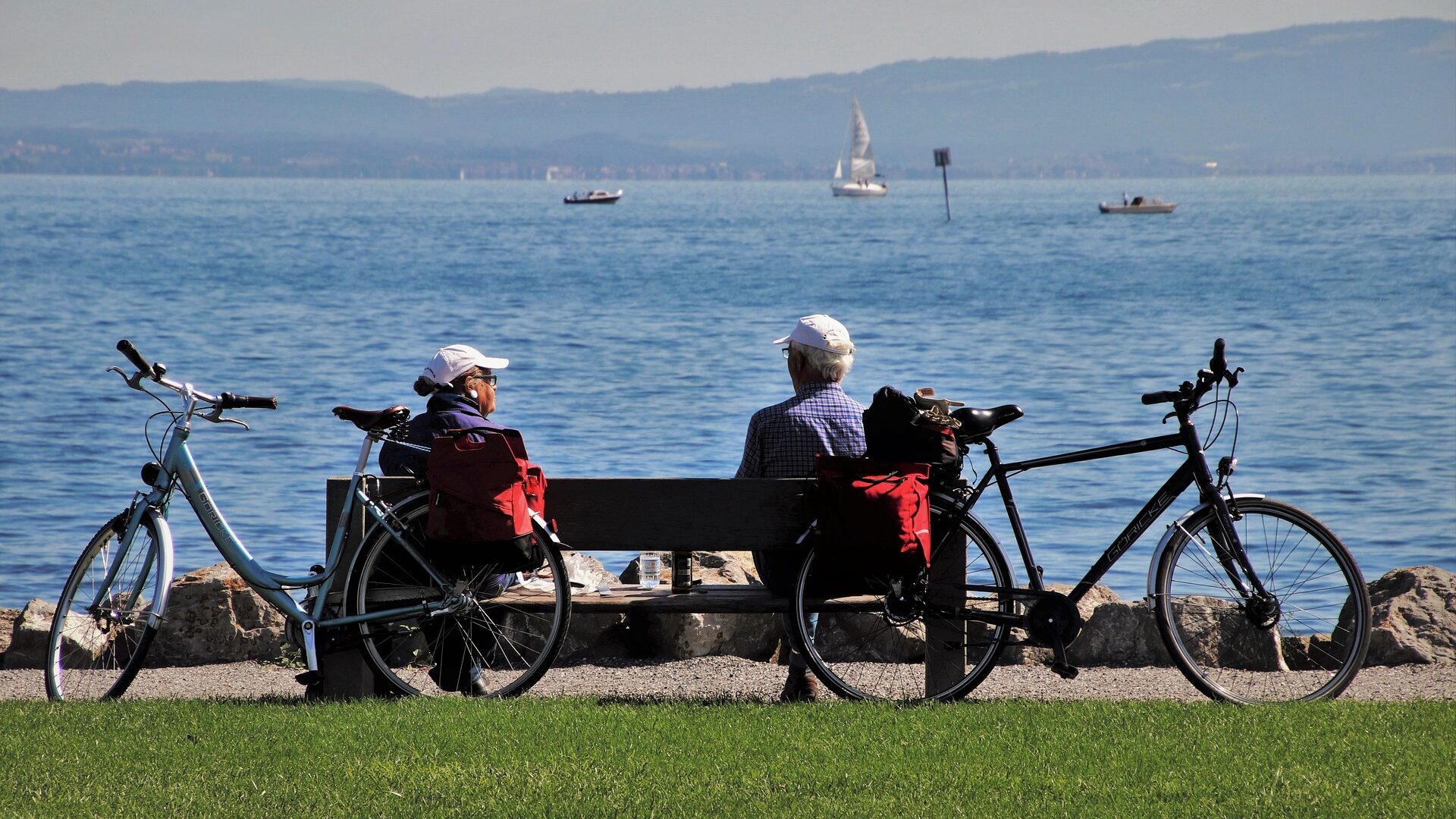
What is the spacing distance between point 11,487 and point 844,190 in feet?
485

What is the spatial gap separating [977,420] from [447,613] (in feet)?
6.20

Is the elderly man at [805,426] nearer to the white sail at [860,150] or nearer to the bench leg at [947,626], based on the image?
the bench leg at [947,626]

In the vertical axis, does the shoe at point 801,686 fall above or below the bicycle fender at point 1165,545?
below

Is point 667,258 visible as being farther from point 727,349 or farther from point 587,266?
point 727,349

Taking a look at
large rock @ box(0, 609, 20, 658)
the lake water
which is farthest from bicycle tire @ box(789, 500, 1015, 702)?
the lake water

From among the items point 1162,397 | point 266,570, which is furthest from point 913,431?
point 266,570

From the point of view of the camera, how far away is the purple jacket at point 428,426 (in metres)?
5.43

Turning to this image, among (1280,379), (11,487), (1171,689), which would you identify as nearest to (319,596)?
(1171,689)

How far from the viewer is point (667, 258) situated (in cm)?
7150

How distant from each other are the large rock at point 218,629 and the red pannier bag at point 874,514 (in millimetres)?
3080

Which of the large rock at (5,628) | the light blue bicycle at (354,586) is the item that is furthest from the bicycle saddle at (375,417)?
the large rock at (5,628)

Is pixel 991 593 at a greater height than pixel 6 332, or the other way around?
pixel 991 593

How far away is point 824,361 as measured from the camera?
18.3 ft

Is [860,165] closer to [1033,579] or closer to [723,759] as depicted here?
[1033,579]
